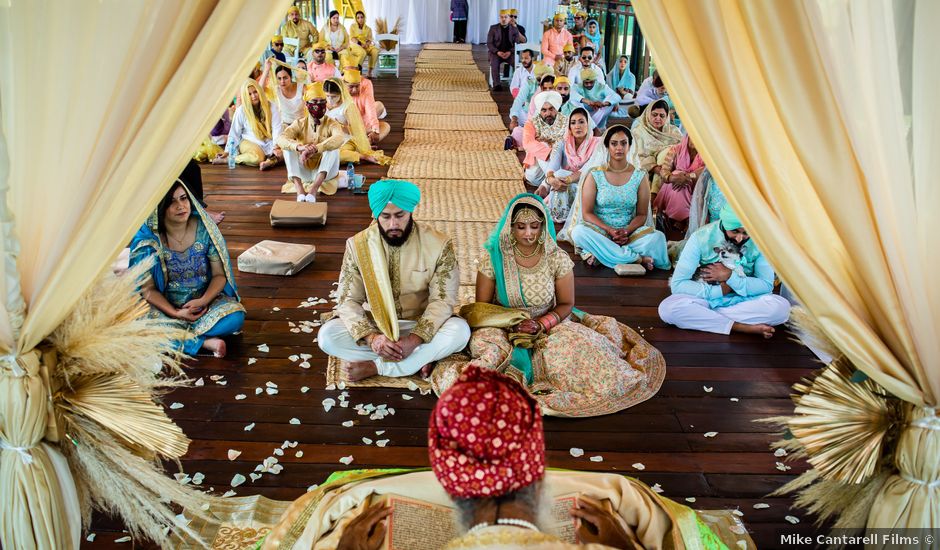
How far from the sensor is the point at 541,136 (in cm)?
671

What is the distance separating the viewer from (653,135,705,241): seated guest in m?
5.64

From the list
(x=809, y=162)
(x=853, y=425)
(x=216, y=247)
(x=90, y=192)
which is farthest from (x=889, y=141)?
(x=216, y=247)

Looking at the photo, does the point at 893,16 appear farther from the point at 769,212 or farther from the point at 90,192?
the point at 90,192

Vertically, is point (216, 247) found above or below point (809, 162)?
below

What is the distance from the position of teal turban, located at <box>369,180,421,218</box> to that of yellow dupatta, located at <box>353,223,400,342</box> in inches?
4.6

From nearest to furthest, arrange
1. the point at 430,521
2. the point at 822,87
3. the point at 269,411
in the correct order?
the point at 822,87 < the point at 430,521 < the point at 269,411

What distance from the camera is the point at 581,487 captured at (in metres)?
2.15

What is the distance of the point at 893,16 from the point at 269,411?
102 inches

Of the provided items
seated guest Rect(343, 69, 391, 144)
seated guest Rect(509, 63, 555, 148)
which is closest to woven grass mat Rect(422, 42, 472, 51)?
seated guest Rect(509, 63, 555, 148)

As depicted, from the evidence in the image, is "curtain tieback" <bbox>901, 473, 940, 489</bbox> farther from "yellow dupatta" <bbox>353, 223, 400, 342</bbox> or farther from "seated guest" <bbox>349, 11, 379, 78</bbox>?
"seated guest" <bbox>349, 11, 379, 78</bbox>

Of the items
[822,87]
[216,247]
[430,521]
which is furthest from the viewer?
[216,247]

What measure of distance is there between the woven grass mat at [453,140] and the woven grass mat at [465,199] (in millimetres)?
1373

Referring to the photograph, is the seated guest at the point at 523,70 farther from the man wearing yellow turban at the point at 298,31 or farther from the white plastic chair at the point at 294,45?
the man wearing yellow turban at the point at 298,31

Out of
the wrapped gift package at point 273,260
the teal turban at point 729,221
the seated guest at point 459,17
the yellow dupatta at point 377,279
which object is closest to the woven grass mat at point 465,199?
the wrapped gift package at point 273,260
